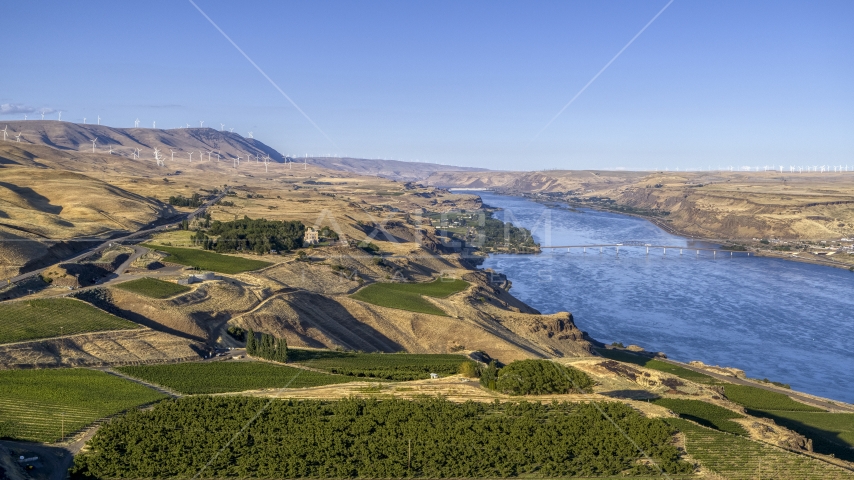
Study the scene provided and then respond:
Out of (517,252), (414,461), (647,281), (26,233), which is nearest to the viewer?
(414,461)

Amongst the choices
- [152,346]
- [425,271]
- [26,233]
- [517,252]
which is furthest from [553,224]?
[152,346]

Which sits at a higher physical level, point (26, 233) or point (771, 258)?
point (26, 233)

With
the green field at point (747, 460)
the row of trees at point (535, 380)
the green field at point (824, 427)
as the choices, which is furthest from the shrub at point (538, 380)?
the green field at point (824, 427)

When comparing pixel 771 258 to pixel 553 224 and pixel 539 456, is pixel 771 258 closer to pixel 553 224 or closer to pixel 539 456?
pixel 553 224

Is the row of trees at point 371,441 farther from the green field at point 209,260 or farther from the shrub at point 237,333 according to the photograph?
the green field at point 209,260

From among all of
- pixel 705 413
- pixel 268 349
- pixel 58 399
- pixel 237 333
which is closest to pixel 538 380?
pixel 705 413

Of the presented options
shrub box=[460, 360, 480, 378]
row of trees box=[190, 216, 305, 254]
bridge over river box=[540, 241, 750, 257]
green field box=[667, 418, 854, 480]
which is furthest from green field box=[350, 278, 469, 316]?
bridge over river box=[540, 241, 750, 257]
